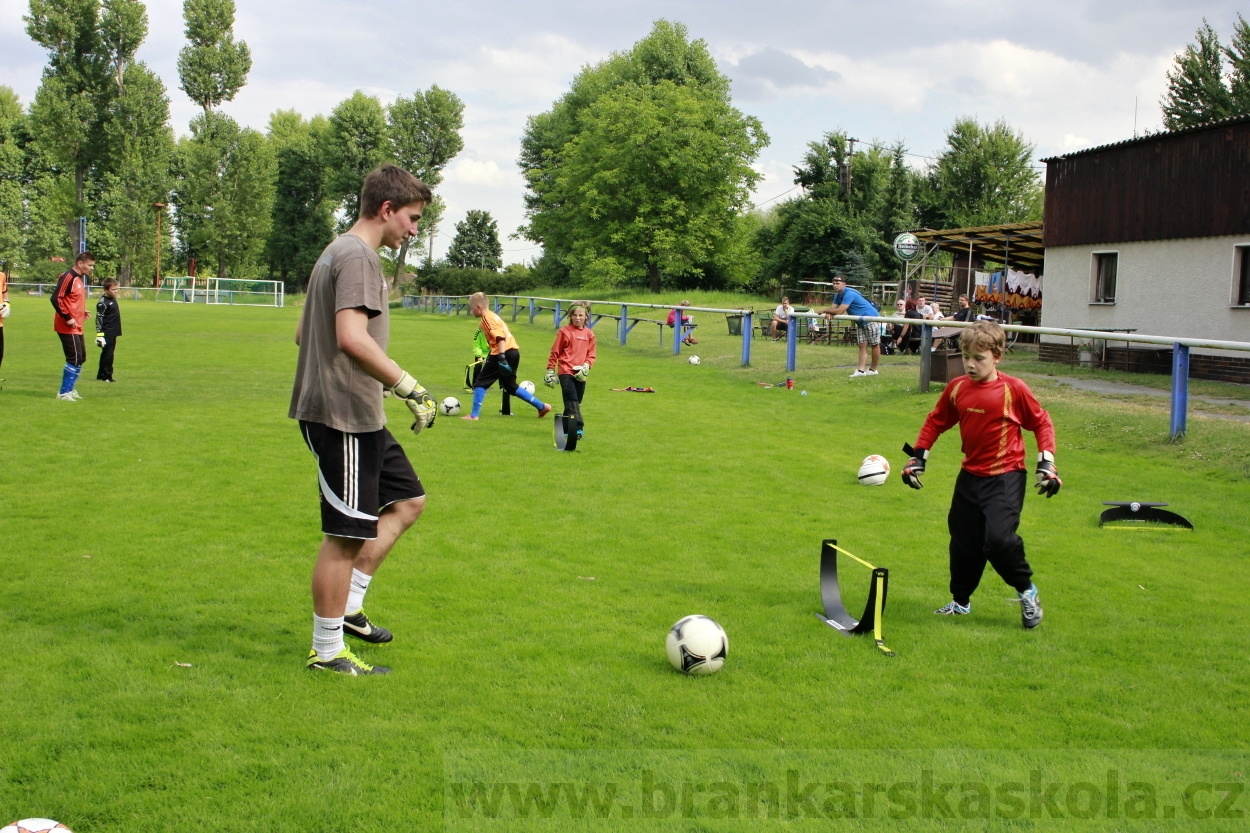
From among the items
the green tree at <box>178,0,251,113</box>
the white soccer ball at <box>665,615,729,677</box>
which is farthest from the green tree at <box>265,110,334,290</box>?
the white soccer ball at <box>665,615,729,677</box>

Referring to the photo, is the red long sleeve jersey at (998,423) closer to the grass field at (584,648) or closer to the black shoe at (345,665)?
the grass field at (584,648)

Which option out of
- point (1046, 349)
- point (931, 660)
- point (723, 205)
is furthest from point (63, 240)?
point (931, 660)

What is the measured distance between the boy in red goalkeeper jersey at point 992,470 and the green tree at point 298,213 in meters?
81.0

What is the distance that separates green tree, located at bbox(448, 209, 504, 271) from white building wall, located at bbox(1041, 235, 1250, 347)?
82.3 meters

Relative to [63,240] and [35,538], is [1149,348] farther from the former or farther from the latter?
[63,240]

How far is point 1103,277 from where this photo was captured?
2420cm

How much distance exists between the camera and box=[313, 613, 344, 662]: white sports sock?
14.4 feet

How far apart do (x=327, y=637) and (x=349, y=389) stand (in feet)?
3.61

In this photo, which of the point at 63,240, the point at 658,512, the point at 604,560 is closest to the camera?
the point at 604,560

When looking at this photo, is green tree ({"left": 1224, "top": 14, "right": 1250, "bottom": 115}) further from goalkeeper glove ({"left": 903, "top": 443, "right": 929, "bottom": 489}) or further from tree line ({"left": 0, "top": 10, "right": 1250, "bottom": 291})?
goalkeeper glove ({"left": 903, "top": 443, "right": 929, "bottom": 489})

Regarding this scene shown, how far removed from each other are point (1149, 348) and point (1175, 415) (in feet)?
34.5

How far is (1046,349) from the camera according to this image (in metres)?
23.9

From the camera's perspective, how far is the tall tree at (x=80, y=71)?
67.1 meters

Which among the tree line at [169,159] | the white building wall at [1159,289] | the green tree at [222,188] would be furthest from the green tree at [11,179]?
the white building wall at [1159,289]
